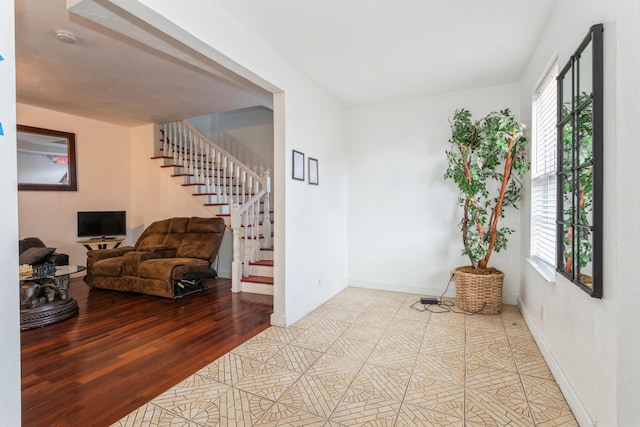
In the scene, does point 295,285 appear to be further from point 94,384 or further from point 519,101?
point 519,101

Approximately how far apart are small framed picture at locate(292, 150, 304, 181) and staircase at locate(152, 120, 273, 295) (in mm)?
1609

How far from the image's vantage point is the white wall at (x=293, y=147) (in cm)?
216

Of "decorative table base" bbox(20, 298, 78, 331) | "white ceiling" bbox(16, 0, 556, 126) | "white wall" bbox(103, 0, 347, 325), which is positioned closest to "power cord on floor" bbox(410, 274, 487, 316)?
"white wall" bbox(103, 0, 347, 325)

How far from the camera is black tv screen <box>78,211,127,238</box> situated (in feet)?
17.6

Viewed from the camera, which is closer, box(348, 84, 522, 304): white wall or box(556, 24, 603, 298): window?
box(556, 24, 603, 298): window

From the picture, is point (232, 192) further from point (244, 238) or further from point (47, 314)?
point (47, 314)

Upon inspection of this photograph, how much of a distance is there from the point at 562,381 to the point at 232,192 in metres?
5.20

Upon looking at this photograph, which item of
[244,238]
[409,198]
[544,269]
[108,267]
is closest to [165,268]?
[108,267]

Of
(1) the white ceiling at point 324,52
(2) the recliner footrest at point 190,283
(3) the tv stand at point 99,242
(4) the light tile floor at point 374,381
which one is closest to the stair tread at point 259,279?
(2) the recliner footrest at point 190,283

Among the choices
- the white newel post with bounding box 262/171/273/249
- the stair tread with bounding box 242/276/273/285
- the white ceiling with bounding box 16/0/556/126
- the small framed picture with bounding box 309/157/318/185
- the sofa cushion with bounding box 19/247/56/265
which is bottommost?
the stair tread with bounding box 242/276/273/285

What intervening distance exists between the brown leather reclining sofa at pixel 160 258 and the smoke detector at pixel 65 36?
2543 millimetres

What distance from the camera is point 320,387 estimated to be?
2.12 meters

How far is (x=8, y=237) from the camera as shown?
1.21 meters

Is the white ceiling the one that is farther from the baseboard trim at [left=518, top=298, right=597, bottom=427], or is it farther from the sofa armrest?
the baseboard trim at [left=518, top=298, right=597, bottom=427]
